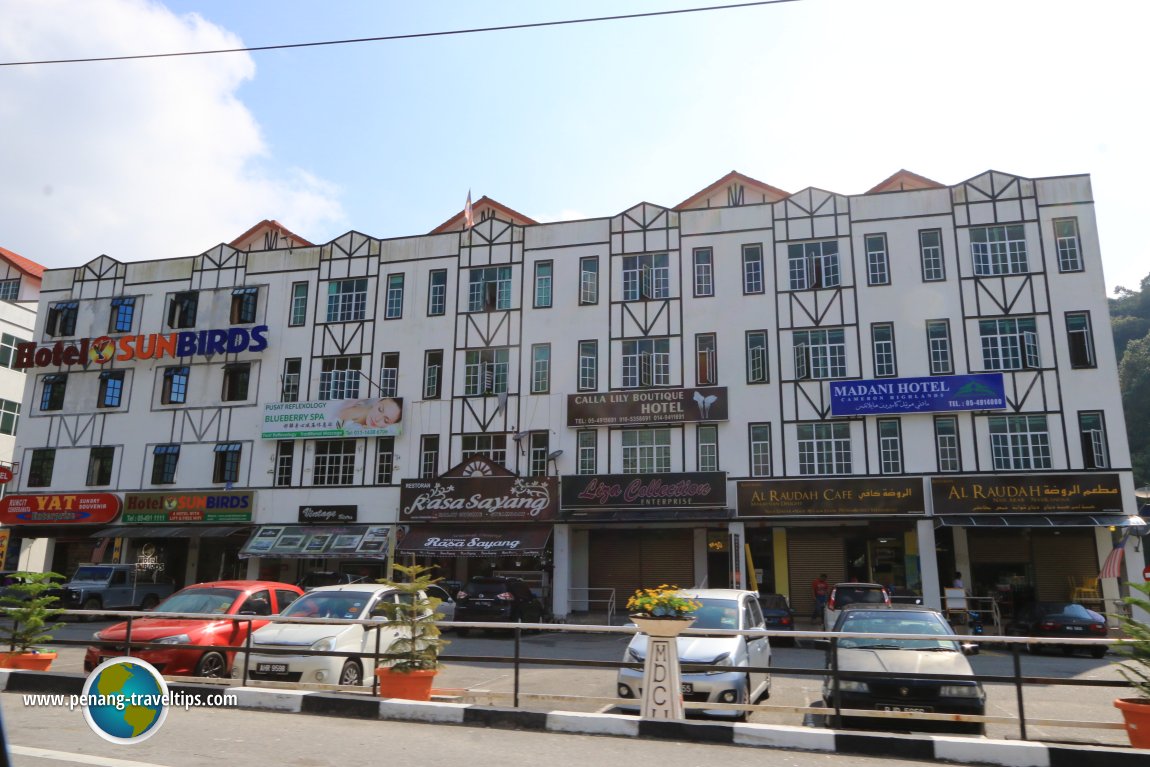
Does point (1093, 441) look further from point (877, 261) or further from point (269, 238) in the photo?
point (269, 238)

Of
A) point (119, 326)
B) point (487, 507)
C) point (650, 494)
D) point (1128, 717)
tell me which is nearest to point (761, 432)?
point (650, 494)

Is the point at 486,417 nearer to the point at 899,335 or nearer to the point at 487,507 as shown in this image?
the point at 487,507

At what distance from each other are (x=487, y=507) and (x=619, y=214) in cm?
1225

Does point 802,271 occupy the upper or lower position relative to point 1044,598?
upper

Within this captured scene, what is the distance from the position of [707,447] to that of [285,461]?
16691 mm

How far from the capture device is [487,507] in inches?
1164

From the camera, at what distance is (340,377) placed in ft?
109

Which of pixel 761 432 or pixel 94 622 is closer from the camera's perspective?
pixel 94 622

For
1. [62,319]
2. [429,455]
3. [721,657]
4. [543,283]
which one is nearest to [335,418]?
[429,455]

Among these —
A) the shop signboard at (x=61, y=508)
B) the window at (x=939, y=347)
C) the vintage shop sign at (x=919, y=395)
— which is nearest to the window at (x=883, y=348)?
the vintage shop sign at (x=919, y=395)

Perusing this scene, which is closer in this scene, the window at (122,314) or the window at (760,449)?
the window at (760,449)

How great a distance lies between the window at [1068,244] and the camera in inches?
1078

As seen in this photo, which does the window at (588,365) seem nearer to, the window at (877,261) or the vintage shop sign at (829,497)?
the vintage shop sign at (829,497)

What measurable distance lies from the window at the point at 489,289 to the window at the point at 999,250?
16945 millimetres
